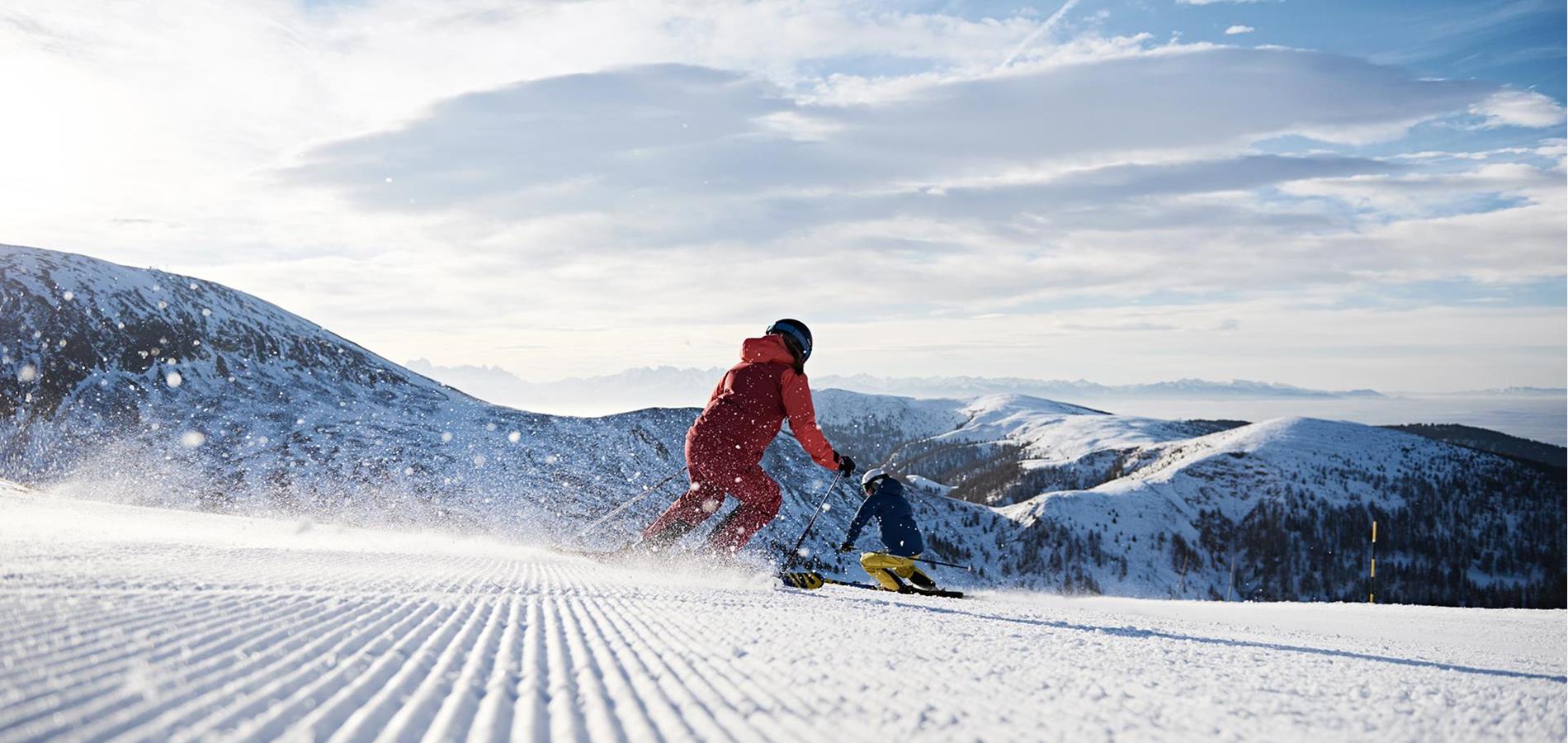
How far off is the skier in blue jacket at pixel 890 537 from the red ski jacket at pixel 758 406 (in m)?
0.90

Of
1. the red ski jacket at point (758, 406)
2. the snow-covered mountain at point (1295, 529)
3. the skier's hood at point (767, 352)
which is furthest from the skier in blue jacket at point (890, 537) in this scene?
the snow-covered mountain at point (1295, 529)

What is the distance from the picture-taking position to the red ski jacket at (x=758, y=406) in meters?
10.1

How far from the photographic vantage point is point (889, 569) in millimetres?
10102

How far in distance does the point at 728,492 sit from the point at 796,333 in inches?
84.1

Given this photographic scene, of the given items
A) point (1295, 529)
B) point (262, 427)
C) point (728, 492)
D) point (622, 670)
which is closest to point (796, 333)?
point (728, 492)

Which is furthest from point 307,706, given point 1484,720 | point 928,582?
point 928,582

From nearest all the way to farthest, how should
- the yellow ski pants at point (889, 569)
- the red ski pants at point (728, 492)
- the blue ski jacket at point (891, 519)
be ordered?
the yellow ski pants at point (889, 569)
the red ski pants at point (728, 492)
the blue ski jacket at point (891, 519)

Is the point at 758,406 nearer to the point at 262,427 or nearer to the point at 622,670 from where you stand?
the point at 622,670

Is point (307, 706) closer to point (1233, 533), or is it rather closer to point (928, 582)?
point (928, 582)

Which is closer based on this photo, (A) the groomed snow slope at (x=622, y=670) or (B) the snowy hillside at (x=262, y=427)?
(A) the groomed snow slope at (x=622, y=670)

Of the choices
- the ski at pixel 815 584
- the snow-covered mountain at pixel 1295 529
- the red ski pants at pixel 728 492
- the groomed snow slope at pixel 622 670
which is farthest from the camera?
the snow-covered mountain at pixel 1295 529

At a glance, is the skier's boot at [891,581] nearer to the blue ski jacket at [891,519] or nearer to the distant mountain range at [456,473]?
the blue ski jacket at [891,519]

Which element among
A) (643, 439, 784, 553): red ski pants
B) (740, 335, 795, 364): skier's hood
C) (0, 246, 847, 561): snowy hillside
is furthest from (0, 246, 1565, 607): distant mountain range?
(740, 335, 795, 364): skier's hood

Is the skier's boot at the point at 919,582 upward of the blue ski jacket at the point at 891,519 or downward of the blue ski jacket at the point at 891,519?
downward
